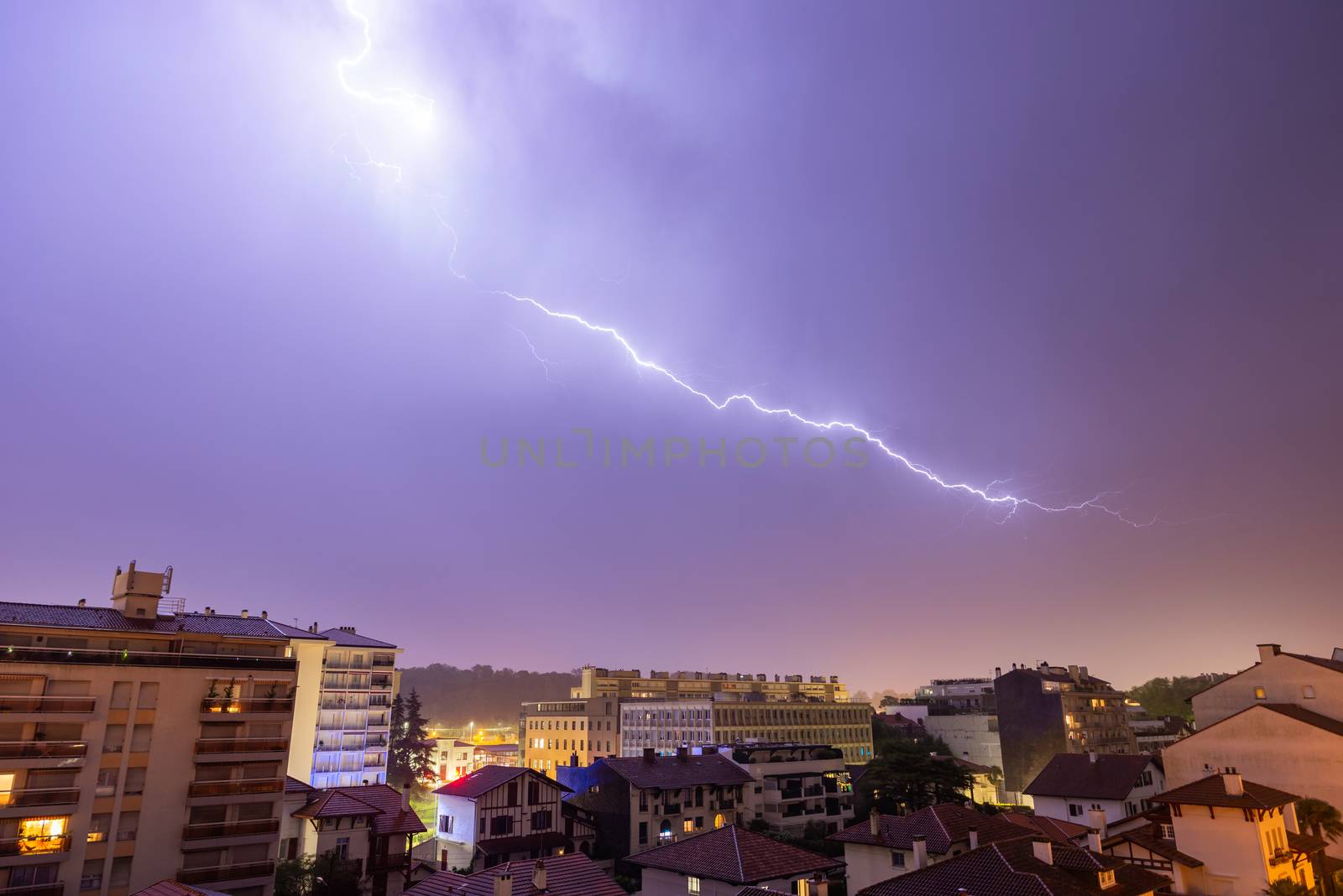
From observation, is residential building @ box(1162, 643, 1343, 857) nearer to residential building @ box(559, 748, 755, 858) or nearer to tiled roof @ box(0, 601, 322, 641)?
residential building @ box(559, 748, 755, 858)

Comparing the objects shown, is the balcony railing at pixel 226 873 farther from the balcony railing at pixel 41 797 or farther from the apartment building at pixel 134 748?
the balcony railing at pixel 41 797

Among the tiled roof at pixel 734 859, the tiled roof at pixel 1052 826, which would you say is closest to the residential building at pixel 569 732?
the tiled roof at pixel 1052 826

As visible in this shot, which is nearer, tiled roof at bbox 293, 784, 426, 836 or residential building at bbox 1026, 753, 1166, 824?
tiled roof at bbox 293, 784, 426, 836

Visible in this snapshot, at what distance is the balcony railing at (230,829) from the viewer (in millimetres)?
38031

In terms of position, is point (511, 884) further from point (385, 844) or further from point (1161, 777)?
point (1161, 777)

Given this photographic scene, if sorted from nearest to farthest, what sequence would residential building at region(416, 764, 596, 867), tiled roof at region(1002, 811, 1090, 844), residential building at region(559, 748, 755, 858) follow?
1. tiled roof at region(1002, 811, 1090, 844)
2. residential building at region(416, 764, 596, 867)
3. residential building at region(559, 748, 755, 858)

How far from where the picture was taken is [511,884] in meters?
26.7

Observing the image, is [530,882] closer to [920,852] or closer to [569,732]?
[920,852]

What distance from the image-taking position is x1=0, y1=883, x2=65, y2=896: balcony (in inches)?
1292

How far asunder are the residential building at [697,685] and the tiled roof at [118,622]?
89.2 m

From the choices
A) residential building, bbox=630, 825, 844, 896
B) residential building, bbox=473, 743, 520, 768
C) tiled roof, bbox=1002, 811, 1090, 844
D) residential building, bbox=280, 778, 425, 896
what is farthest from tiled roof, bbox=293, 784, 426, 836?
residential building, bbox=473, 743, 520, 768

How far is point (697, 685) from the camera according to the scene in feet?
451

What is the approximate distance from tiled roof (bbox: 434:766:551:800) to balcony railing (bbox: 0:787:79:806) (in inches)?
831

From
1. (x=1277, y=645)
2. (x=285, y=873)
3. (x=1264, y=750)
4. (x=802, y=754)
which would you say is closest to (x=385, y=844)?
(x=285, y=873)
